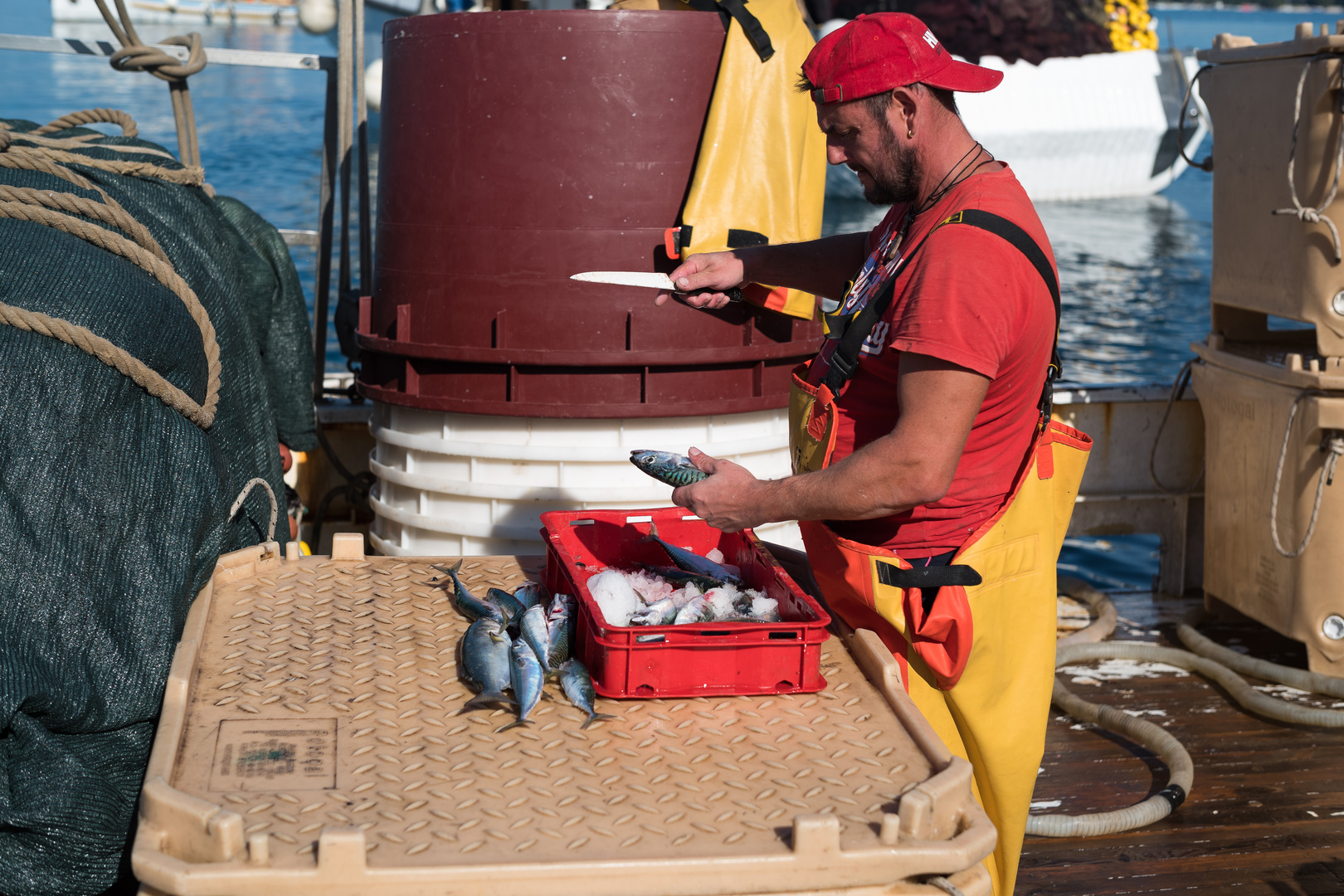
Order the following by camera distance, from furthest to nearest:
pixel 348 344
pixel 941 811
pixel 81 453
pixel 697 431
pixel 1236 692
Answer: pixel 348 344 < pixel 1236 692 < pixel 697 431 < pixel 81 453 < pixel 941 811

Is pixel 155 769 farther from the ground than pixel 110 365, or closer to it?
closer to it

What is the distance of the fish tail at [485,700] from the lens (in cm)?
204

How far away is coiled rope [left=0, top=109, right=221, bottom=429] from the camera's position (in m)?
2.49

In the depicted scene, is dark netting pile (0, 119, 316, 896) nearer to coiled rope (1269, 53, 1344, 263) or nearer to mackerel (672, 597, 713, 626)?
mackerel (672, 597, 713, 626)


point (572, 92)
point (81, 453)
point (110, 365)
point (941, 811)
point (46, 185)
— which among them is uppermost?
point (572, 92)

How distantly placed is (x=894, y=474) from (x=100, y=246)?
77.0 inches

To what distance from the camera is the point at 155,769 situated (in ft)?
5.79

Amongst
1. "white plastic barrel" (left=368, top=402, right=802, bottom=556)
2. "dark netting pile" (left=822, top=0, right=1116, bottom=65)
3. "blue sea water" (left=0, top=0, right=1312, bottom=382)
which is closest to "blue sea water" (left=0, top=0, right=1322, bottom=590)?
"blue sea water" (left=0, top=0, right=1312, bottom=382)

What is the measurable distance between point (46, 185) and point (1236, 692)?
4056mm

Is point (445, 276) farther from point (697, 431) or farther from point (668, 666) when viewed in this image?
point (668, 666)

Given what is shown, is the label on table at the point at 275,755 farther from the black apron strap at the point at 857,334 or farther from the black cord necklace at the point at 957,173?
the black cord necklace at the point at 957,173

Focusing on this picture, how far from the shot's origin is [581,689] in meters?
2.05

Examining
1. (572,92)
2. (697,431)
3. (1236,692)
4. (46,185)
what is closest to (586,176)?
(572,92)

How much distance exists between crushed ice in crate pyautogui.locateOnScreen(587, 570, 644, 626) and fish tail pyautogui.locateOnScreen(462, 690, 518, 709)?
0.76 feet
